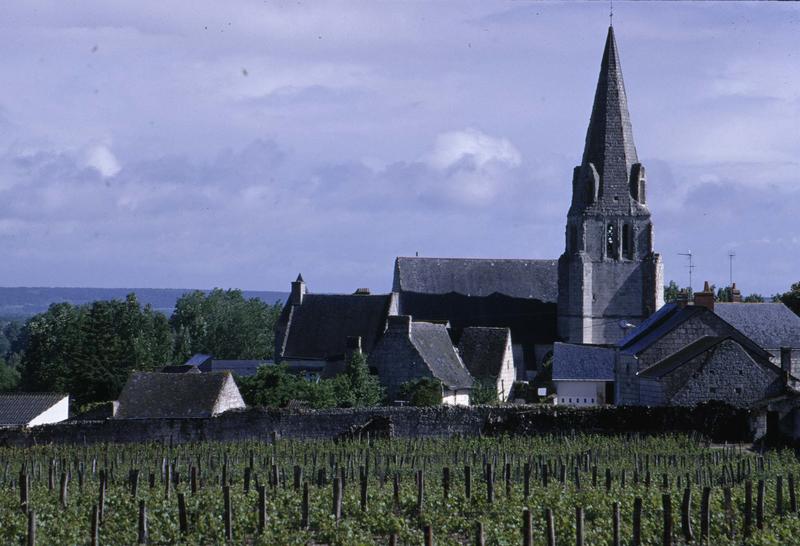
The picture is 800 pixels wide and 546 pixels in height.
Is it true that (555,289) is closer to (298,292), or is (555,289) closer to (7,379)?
(298,292)

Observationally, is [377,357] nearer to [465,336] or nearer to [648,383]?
[465,336]

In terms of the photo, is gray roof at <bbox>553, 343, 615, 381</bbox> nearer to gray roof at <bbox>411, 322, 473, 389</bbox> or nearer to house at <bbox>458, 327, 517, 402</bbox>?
house at <bbox>458, 327, 517, 402</bbox>

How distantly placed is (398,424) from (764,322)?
20555mm

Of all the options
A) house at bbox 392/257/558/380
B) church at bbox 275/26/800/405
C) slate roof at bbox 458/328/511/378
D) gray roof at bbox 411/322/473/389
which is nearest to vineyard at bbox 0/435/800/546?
gray roof at bbox 411/322/473/389

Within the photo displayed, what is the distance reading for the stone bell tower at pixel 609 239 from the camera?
243 ft

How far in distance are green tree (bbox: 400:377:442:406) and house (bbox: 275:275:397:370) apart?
593 inches

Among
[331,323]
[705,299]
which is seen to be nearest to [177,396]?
[705,299]

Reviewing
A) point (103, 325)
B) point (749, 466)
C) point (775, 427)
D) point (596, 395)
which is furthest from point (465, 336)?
point (749, 466)

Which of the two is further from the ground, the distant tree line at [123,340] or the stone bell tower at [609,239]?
the stone bell tower at [609,239]

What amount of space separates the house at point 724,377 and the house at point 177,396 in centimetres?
1396

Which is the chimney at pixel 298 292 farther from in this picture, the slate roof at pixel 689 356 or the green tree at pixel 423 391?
the slate roof at pixel 689 356

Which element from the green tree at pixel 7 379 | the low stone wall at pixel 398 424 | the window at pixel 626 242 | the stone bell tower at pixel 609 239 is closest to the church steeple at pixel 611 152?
the stone bell tower at pixel 609 239

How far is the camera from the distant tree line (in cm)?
7250

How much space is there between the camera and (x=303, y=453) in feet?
123
